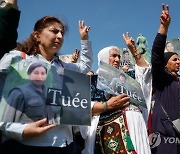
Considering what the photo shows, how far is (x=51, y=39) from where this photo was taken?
1.70 meters

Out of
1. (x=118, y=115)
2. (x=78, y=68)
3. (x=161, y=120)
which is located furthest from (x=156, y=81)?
(x=78, y=68)

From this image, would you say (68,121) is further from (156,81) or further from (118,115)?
(156,81)

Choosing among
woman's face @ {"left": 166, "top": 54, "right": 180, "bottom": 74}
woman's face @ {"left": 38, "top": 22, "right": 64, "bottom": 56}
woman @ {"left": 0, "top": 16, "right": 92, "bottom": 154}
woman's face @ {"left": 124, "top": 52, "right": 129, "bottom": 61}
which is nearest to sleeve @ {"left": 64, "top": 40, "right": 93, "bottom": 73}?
woman @ {"left": 0, "top": 16, "right": 92, "bottom": 154}

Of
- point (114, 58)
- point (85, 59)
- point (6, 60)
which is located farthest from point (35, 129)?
point (114, 58)

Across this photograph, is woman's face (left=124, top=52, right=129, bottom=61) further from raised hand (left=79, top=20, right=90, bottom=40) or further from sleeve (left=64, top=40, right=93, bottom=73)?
sleeve (left=64, top=40, right=93, bottom=73)

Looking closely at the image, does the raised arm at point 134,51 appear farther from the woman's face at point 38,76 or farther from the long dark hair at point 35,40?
the woman's face at point 38,76

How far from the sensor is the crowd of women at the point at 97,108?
1.33 metres

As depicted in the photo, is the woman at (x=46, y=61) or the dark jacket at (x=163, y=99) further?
the dark jacket at (x=163, y=99)

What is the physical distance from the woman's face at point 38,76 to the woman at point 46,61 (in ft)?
0.29

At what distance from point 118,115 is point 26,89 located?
970mm

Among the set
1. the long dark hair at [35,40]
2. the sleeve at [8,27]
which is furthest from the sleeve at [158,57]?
the sleeve at [8,27]

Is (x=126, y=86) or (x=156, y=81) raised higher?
(x=156, y=81)

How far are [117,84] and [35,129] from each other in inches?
30.1

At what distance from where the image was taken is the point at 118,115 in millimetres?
2164
